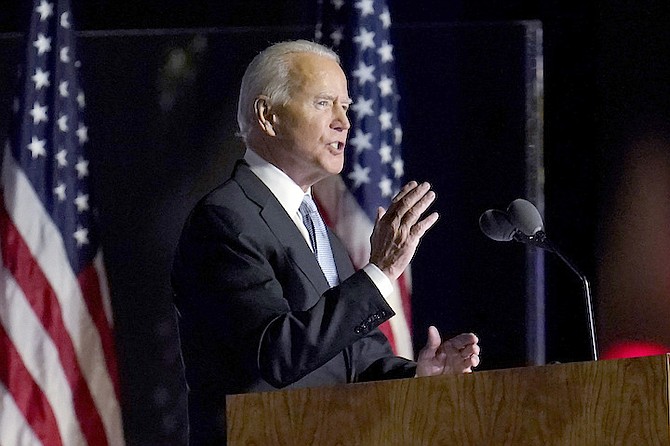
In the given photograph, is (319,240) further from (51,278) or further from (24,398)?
(24,398)

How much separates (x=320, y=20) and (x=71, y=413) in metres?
1.45

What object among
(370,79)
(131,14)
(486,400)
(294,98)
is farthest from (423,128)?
(486,400)

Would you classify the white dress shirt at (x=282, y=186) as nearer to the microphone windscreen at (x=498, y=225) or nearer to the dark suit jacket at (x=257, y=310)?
the dark suit jacket at (x=257, y=310)

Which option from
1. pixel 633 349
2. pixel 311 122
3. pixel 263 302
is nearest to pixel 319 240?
pixel 311 122

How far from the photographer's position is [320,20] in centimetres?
383

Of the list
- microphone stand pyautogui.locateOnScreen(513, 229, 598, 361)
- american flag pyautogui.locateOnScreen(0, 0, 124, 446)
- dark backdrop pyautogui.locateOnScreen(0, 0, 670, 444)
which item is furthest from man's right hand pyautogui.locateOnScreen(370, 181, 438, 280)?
american flag pyautogui.locateOnScreen(0, 0, 124, 446)

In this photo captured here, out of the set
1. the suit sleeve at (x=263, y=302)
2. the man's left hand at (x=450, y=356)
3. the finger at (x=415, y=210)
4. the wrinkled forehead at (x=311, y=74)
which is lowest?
the man's left hand at (x=450, y=356)

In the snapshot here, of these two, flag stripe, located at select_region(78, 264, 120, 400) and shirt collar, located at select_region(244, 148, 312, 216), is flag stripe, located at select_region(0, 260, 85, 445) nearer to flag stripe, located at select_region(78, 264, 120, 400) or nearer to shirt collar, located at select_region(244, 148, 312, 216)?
flag stripe, located at select_region(78, 264, 120, 400)

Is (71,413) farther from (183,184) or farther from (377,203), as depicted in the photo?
(377,203)

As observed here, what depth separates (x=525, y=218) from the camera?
282 cm

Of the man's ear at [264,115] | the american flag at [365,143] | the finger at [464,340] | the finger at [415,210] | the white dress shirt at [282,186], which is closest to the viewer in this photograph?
the finger at [464,340]

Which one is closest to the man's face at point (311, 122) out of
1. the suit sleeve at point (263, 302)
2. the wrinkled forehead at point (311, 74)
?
the wrinkled forehead at point (311, 74)

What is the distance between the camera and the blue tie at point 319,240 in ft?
10.4

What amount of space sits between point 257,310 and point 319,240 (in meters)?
0.47
